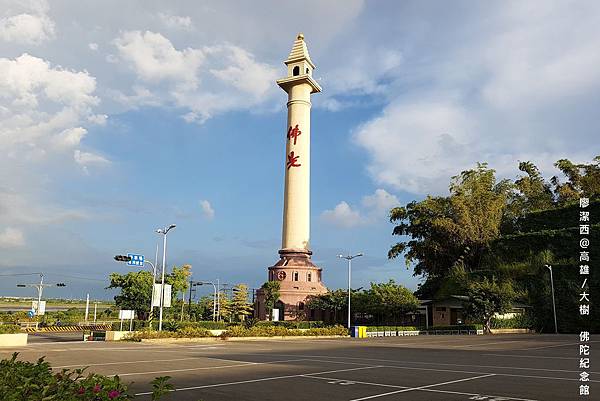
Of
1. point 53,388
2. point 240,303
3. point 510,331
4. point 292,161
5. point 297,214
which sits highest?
point 292,161

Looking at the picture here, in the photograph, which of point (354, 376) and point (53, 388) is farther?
point (354, 376)

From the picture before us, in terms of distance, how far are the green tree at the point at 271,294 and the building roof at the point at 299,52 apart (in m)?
28.9

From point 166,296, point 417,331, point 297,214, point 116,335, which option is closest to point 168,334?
point 166,296

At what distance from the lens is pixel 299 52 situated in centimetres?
6825

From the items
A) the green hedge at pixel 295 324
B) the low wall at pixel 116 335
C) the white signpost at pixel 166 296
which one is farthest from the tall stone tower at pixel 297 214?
the low wall at pixel 116 335

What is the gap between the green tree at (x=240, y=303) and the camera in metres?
60.0

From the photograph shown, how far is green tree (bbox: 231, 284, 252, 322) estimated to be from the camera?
197ft

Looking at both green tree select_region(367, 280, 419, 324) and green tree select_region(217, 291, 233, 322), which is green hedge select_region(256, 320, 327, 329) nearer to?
green tree select_region(367, 280, 419, 324)

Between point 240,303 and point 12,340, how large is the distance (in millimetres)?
32728

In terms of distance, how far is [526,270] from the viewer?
5706 cm

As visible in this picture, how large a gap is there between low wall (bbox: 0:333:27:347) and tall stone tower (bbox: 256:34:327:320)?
3202 centimetres

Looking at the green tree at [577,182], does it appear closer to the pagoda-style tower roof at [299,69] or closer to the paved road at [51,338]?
the pagoda-style tower roof at [299,69]

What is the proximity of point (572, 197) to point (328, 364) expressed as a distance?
6607 cm

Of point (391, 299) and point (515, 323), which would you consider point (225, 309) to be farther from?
point (515, 323)
